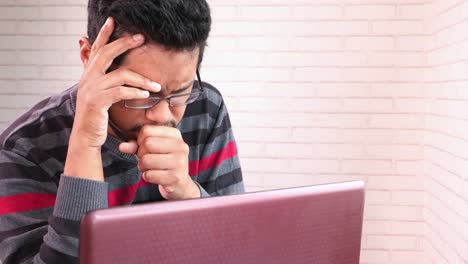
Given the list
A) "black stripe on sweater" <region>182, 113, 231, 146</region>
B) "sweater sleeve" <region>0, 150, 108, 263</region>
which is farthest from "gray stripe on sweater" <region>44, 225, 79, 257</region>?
"black stripe on sweater" <region>182, 113, 231, 146</region>

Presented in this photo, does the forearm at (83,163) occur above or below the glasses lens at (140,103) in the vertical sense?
below

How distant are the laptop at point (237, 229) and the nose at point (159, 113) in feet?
1.21

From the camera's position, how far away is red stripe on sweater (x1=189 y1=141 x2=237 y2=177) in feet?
3.83

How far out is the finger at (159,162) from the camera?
80cm

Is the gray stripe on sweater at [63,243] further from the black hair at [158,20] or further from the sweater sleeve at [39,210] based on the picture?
the black hair at [158,20]

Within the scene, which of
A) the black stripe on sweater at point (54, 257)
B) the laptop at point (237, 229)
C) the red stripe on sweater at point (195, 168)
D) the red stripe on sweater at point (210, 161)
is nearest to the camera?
the laptop at point (237, 229)

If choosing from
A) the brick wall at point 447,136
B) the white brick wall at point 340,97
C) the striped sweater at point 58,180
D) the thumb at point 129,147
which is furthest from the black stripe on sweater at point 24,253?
the white brick wall at point 340,97

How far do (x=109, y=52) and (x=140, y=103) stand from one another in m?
0.11

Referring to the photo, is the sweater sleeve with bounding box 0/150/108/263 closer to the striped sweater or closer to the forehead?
the striped sweater

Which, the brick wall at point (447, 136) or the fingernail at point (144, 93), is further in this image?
the brick wall at point (447, 136)

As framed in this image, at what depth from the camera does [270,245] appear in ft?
1.76

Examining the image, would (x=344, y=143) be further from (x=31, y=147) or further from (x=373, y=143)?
(x=31, y=147)

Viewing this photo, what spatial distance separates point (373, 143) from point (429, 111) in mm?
308

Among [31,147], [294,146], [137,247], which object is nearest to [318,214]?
[137,247]
